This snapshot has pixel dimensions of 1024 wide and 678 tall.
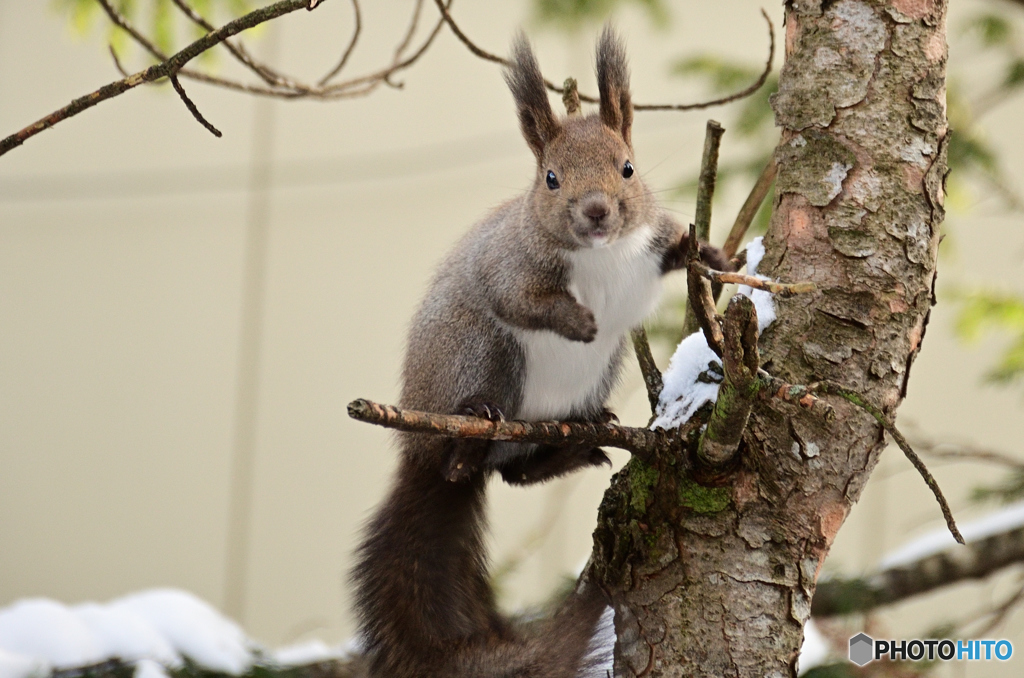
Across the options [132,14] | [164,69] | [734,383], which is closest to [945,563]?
[734,383]

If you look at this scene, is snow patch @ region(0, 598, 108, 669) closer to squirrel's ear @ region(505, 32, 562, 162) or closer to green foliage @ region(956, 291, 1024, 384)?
squirrel's ear @ region(505, 32, 562, 162)

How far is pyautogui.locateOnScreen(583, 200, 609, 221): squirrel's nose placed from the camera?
1.40 metres

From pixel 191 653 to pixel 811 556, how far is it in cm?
89

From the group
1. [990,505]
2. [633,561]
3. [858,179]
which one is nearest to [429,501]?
[633,561]

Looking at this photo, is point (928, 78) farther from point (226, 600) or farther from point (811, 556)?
point (226, 600)

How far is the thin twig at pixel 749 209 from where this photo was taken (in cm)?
145

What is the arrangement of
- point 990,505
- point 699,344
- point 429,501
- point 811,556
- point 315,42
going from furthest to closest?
point 315,42, point 990,505, point 429,501, point 699,344, point 811,556

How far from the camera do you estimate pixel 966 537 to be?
7.08ft

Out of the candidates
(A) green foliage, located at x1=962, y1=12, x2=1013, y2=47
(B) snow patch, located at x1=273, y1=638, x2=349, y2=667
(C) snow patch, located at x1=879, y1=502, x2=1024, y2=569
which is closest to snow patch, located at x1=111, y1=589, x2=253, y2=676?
(B) snow patch, located at x1=273, y1=638, x2=349, y2=667

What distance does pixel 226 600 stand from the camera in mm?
4066

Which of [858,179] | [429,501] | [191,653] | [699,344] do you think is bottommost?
[191,653]

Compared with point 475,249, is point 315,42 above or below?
above

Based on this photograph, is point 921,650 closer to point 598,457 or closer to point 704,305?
point 598,457

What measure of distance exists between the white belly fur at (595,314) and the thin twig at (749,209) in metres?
0.12
